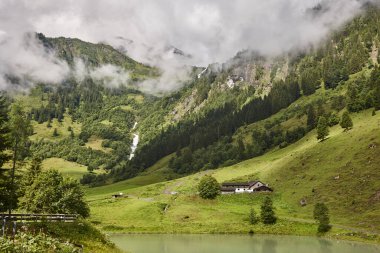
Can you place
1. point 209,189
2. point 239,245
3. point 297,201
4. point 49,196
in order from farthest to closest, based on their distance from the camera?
point 209,189 → point 297,201 → point 239,245 → point 49,196

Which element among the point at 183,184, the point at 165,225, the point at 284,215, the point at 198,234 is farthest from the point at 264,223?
the point at 183,184

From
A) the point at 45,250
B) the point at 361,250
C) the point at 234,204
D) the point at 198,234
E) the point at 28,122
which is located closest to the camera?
the point at 45,250

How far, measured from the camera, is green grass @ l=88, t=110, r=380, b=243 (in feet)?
375

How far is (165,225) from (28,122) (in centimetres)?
7414

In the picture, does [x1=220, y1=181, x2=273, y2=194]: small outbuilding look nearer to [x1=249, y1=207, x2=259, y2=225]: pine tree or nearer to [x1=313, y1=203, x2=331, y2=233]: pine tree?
[x1=249, y1=207, x2=259, y2=225]: pine tree

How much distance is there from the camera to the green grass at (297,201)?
11438cm

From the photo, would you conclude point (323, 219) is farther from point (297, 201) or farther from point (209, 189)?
point (209, 189)

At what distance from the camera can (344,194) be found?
122625 millimetres

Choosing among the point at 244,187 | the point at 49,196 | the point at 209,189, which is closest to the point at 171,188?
the point at 209,189

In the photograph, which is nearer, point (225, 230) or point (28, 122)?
point (28, 122)

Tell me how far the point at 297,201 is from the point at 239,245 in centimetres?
4473

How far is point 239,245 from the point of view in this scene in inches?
3691

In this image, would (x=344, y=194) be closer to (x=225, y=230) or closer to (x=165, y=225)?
(x=225, y=230)

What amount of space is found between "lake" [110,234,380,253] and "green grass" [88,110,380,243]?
828 centimetres
